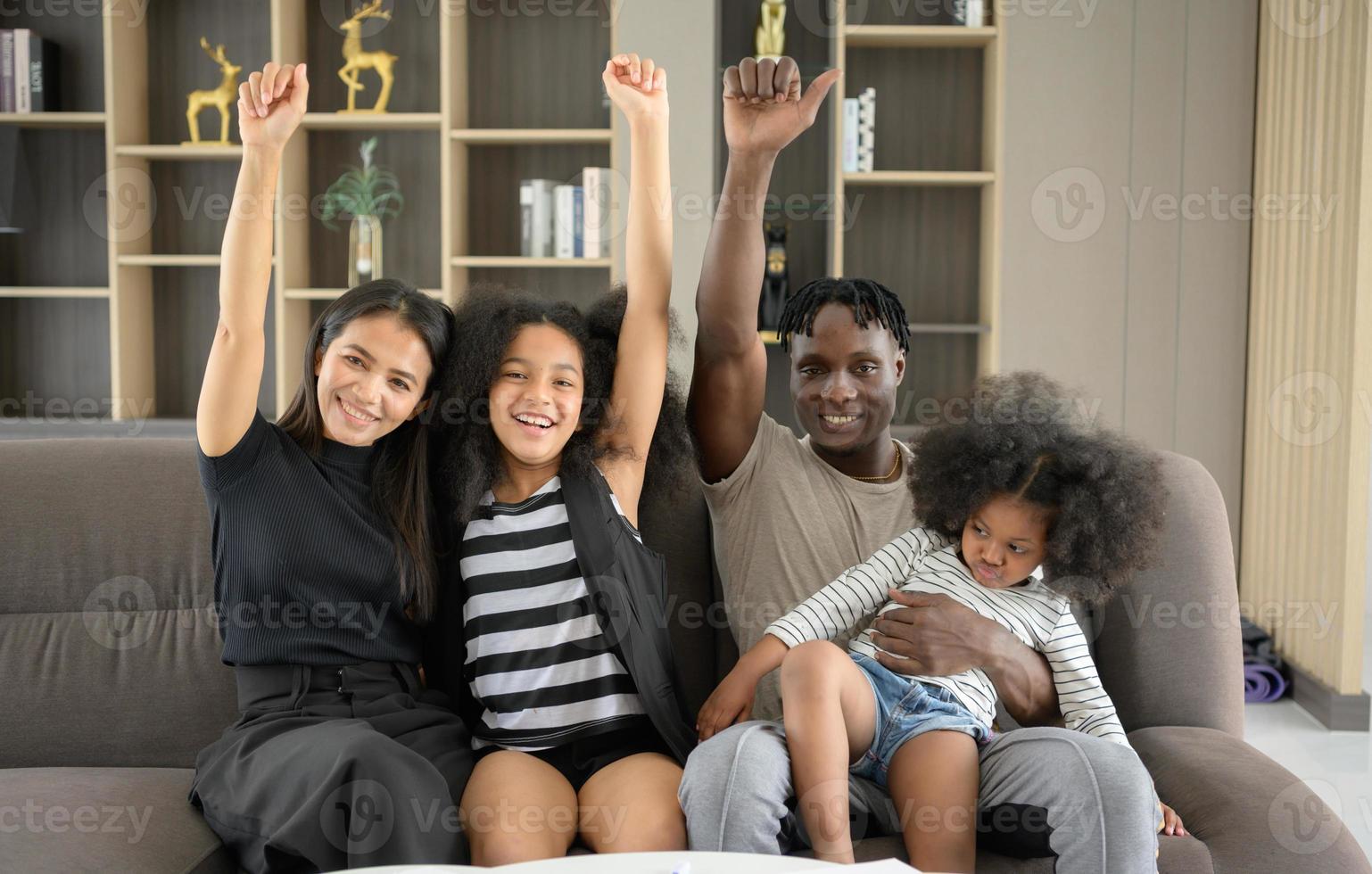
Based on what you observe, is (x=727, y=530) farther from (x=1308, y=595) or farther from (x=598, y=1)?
(x=598, y=1)

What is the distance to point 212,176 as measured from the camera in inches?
154

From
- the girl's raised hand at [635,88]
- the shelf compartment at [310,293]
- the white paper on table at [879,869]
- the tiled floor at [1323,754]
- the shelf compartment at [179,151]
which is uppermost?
the shelf compartment at [179,151]

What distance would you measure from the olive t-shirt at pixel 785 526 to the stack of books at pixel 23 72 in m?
3.16

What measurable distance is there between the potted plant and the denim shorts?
2681 mm

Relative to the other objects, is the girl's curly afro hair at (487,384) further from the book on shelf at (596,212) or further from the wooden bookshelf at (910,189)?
the wooden bookshelf at (910,189)

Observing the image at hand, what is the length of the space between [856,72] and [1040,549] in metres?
2.64

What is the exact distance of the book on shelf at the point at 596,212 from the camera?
11.9 ft

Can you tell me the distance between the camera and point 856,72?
3.80m

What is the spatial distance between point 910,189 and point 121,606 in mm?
2887

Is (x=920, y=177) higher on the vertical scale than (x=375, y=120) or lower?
lower

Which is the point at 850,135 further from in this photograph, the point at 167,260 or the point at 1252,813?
the point at 1252,813

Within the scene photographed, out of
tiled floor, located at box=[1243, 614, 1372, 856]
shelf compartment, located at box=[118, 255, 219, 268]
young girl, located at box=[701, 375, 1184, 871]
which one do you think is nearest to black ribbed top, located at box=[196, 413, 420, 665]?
young girl, located at box=[701, 375, 1184, 871]

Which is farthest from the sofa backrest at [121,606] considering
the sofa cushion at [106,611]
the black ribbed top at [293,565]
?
the black ribbed top at [293,565]

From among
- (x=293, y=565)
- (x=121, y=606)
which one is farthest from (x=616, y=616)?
(x=121, y=606)
